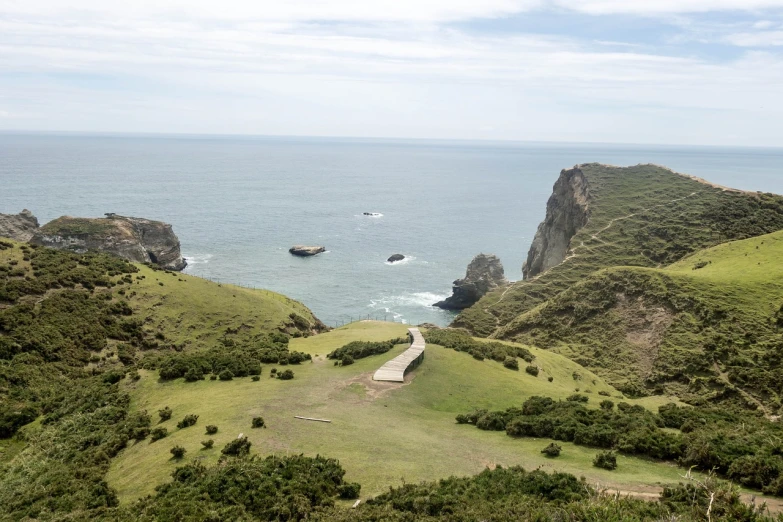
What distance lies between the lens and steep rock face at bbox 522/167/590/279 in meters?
126

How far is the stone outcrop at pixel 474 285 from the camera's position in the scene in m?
123

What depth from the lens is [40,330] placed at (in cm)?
5897

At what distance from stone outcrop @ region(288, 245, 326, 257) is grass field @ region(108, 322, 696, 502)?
370ft

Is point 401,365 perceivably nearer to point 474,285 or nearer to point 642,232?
point 642,232

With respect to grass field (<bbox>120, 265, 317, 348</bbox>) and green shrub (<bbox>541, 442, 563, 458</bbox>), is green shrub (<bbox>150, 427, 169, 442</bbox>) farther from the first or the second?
grass field (<bbox>120, 265, 317, 348</bbox>)

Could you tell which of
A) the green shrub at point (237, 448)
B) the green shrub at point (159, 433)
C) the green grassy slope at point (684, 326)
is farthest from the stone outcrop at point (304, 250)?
the green shrub at point (237, 448)

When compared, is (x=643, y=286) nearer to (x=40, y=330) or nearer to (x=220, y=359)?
(x=220, y=359)

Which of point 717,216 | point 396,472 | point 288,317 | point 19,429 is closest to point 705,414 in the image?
point 396,472

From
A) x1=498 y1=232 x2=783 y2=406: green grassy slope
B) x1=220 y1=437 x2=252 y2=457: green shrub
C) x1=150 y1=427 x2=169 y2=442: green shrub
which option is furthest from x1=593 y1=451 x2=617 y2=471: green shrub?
x1=498 y1=232 x2=783 y2=406: green grassy slope

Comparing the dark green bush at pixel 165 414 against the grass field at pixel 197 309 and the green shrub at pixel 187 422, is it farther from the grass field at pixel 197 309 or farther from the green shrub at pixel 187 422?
the grass field at pixel 197 309

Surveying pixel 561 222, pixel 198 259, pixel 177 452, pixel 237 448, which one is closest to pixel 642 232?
pixel 561 222

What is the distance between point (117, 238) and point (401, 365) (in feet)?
323

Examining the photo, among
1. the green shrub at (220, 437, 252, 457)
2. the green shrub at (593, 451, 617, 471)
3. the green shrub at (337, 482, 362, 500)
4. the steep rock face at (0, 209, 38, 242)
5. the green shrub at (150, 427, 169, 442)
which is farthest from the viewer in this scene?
the steep rock face at (0, 209, 38, 242)

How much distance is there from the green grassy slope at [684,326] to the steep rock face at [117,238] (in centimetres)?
8527
